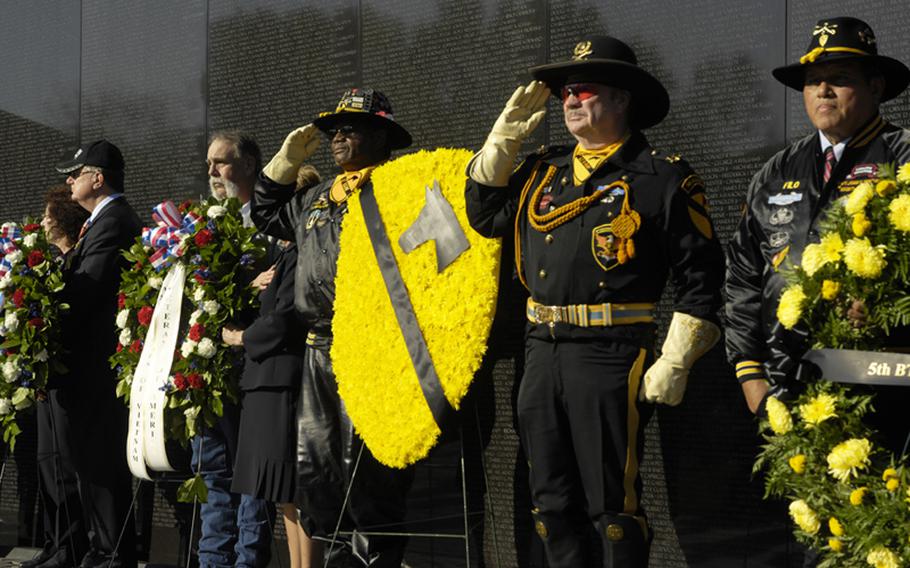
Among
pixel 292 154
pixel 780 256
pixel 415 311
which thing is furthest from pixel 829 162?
pixel 292 154

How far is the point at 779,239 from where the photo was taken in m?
4.42

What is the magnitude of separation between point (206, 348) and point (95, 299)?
1.29m

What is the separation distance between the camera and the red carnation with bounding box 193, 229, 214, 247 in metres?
6.36

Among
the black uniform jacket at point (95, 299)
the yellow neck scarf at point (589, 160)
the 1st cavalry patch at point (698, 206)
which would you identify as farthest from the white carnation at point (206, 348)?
the 1st cavalry patch at point (698, 206)

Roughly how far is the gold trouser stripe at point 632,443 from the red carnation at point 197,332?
2.57m

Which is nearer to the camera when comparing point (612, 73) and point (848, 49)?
point (848, 49)

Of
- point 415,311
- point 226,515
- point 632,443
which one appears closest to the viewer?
point 632,443

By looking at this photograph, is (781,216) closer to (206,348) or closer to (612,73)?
(612,73)

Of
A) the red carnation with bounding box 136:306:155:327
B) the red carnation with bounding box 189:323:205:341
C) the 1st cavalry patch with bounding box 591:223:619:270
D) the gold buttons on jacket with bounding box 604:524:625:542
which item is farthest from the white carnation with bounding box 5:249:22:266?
the gold buttons on jacket with bounding box 604:524:625:542

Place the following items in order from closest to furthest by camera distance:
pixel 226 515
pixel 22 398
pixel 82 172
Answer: pixel 226 515 < pixel 22 398 < pixel 82 172

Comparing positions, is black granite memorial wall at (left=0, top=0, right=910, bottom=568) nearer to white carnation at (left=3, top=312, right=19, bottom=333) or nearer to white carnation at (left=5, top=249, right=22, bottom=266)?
white carnation at (left=5, top=249, right=22, bottom=266)

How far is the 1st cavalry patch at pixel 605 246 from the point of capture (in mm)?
4613

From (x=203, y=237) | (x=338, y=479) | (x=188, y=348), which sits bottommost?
(x=338, y=479)

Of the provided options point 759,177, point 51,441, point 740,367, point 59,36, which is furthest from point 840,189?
point 59,36
